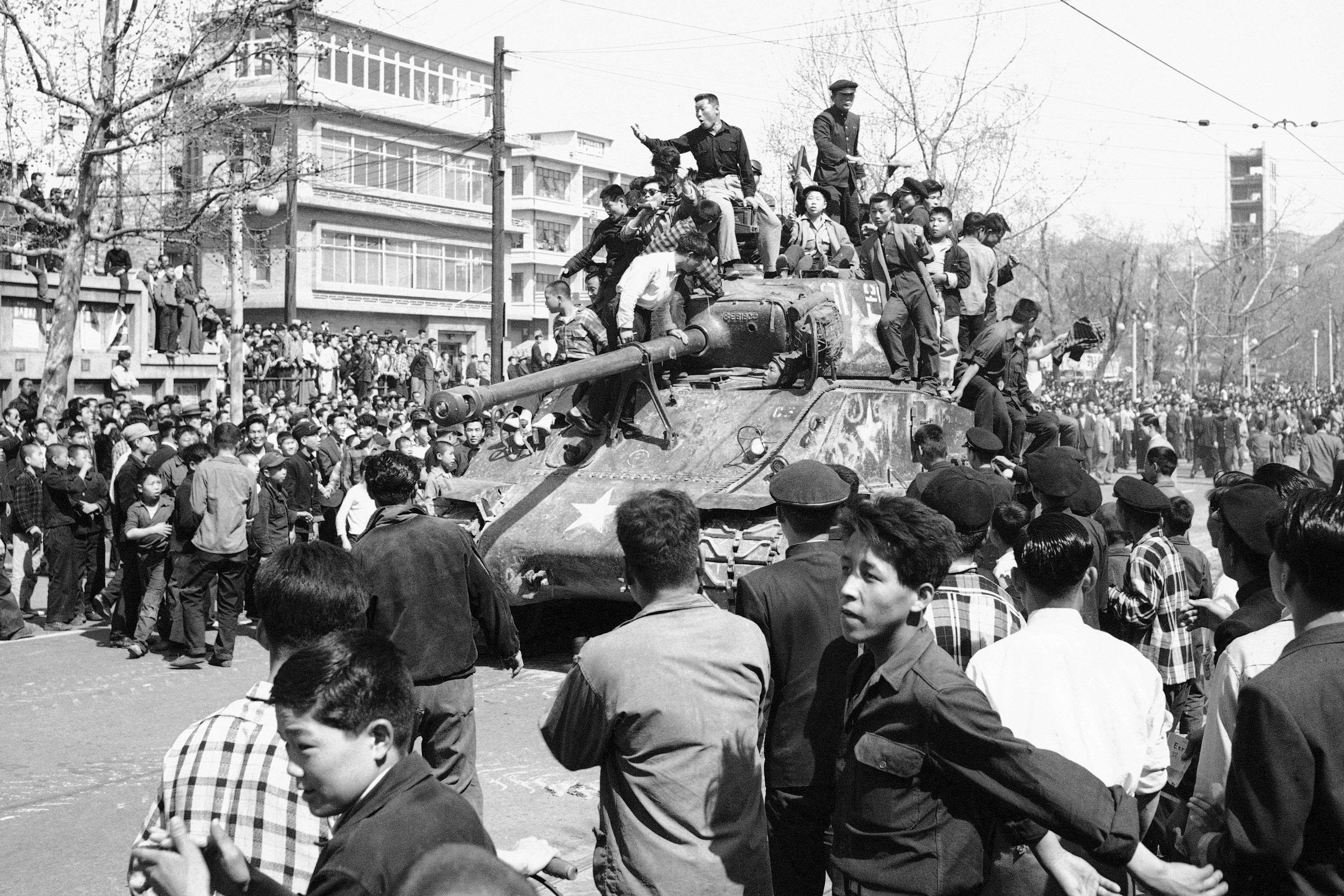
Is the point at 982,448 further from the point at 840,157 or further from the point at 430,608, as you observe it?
the point at 430,608

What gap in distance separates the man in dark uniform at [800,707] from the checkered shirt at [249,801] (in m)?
1.59

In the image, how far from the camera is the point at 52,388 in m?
19.9

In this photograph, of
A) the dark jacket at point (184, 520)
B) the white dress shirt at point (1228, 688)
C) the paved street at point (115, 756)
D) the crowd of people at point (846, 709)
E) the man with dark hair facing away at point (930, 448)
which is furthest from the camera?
the dark jacket at point (184, 520)

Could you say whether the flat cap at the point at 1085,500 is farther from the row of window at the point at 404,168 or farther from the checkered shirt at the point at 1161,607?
the row of window at the point at 404,168

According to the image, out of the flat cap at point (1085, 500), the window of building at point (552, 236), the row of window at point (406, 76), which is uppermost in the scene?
the row of window at point (406, 76)

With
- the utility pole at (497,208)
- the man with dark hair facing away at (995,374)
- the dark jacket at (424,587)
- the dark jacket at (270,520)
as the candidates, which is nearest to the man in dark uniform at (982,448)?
the man with dark hair facing away at (995,374)

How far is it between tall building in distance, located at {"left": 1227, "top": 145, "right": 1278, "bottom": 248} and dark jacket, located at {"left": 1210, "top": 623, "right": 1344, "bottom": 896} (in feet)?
141

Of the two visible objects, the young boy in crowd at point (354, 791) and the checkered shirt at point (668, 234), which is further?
the checkered shirt at point (668, 234)

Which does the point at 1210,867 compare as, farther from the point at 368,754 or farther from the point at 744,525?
the point at 744,525

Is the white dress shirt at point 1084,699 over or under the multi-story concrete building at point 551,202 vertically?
under

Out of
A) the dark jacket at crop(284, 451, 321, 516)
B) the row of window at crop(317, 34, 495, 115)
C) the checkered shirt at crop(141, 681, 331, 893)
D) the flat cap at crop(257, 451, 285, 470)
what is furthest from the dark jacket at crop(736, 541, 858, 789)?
the row of window at crop(317, 34, 495, 115)

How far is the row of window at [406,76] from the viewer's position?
48750 mm

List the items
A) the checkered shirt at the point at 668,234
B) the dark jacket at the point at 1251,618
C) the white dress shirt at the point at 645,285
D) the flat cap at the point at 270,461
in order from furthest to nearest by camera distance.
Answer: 1. the flat cap at the point at 270,461
2. the checkered shirt at the point at 668,234
3. the white dress shirt at the point at 645,285
4. the dark jacket at the point at 1251,618

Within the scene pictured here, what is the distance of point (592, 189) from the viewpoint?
63656 mm
